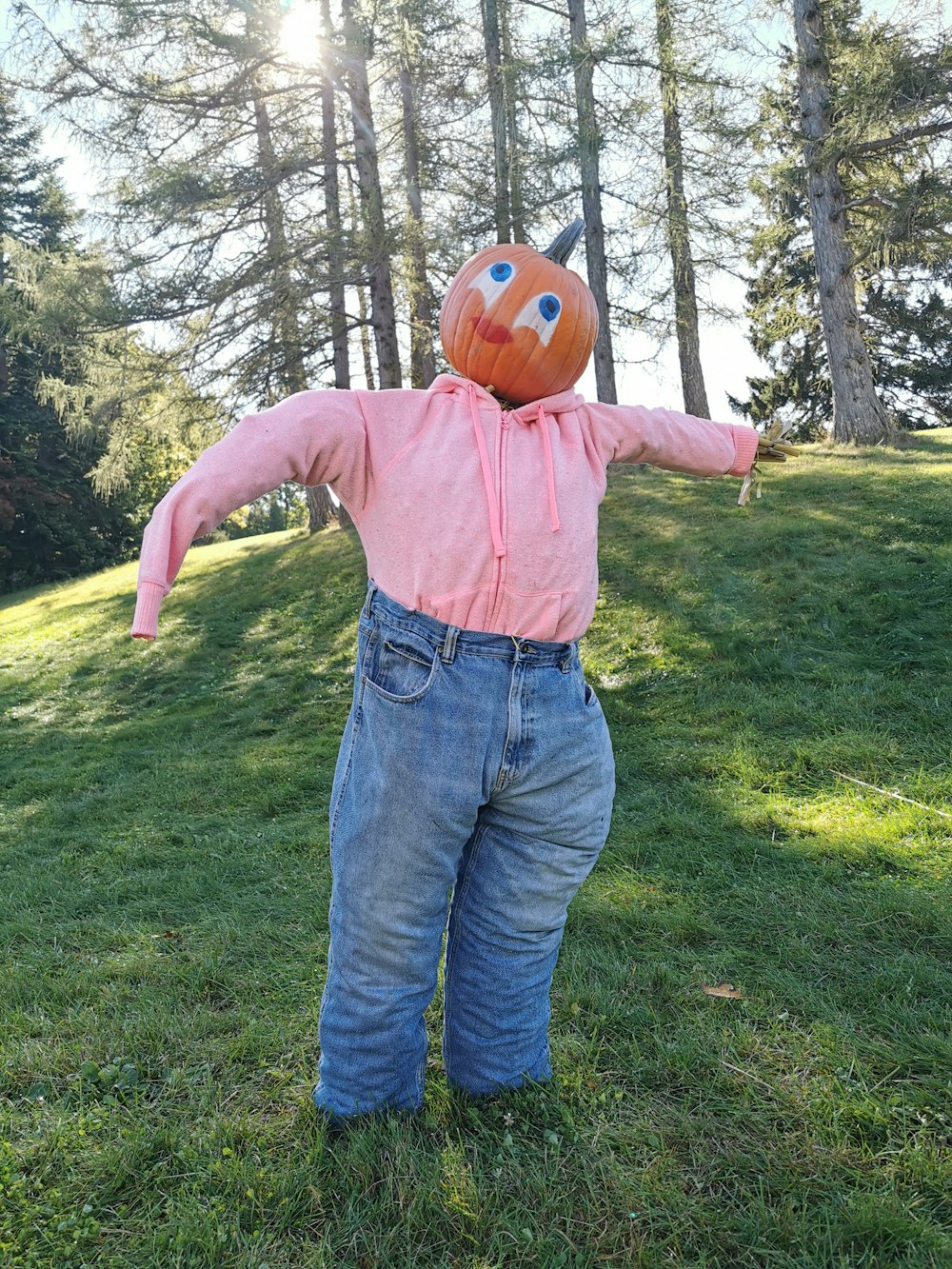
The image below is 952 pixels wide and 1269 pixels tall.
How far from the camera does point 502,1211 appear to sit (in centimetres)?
203

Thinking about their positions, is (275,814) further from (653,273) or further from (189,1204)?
(653,273)

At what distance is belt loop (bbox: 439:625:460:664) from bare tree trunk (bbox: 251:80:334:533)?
370 inches

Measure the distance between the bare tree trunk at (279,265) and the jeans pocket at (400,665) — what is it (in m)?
9.33

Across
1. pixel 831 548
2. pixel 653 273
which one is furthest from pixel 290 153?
pixel 831 548

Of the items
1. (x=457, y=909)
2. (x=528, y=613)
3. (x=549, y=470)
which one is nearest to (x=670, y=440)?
(x=549, y=470)

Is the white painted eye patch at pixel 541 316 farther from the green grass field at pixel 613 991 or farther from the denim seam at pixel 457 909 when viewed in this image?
the green grass field at pixel 613 991

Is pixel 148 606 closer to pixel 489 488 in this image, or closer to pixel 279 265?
pixel 489 488

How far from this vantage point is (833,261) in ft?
36.8

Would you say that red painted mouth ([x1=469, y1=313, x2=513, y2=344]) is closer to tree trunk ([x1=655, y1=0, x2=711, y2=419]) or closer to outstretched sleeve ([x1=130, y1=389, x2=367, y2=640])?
outstretched sleeve ([x1=130, y1=389, x2=367, y2=640])

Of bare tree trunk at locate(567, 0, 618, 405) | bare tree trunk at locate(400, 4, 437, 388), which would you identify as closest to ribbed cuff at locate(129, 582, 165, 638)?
bare tree trunk at locate(400, 4, 437, 388)

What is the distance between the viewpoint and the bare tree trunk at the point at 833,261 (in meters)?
10.9

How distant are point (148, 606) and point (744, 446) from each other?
165cm

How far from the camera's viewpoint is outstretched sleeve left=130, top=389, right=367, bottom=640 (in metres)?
1.95

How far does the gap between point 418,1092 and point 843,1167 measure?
1012 millimetres
